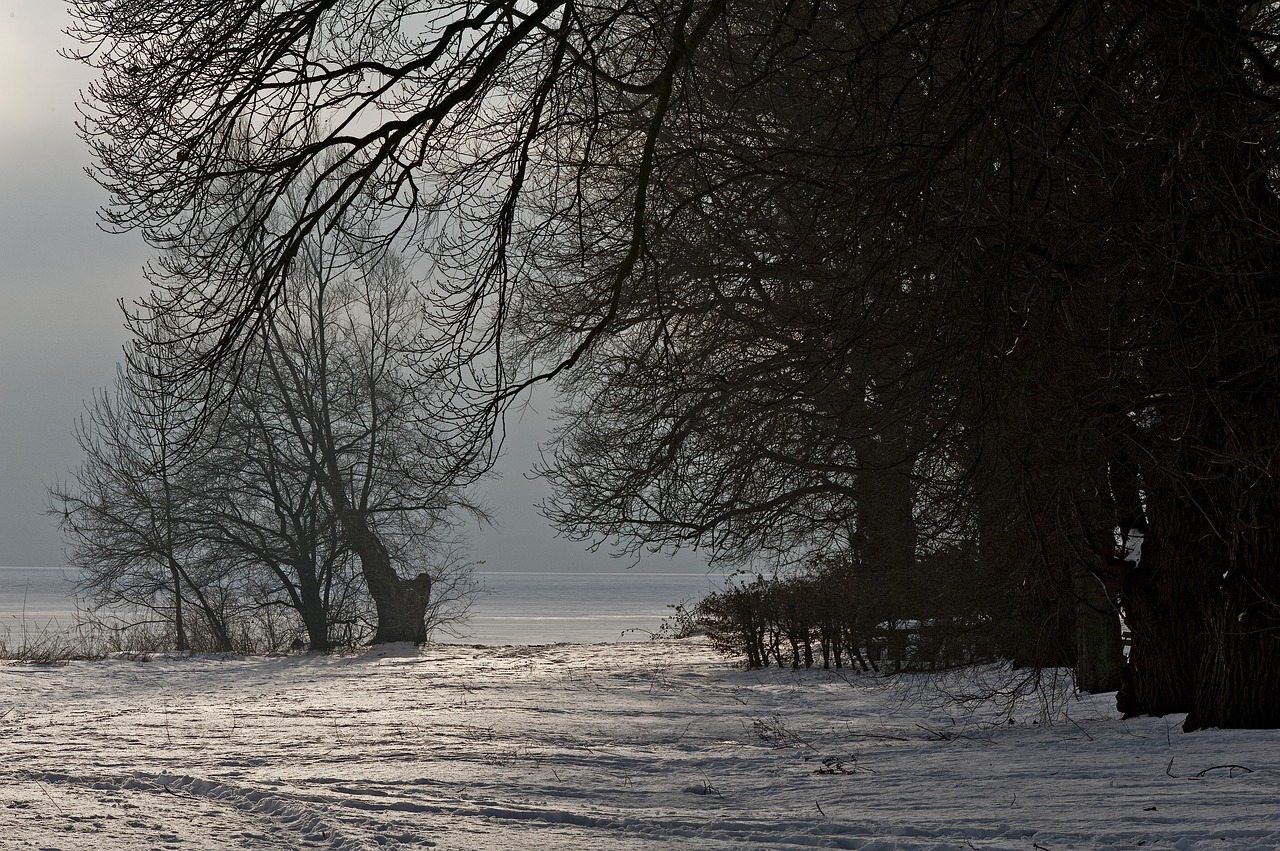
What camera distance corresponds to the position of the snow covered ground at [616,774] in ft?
18.0

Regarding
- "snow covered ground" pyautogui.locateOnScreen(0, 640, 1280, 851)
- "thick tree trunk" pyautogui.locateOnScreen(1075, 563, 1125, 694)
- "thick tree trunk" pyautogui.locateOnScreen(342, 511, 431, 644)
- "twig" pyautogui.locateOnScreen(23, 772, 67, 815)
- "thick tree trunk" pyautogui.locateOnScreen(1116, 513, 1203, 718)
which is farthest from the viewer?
"thick tree trunk" pyautogui.locateOnScreen(342, 511, 431, 644)

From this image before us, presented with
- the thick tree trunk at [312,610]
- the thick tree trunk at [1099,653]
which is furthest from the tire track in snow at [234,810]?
the thick tree trunk at [312,610]

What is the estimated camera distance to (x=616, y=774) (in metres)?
7.48

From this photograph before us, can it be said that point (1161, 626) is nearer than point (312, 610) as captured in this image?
Yes

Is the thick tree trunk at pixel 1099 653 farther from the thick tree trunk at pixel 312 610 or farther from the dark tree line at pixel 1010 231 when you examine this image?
the thick tree trunk at pixel 312 610

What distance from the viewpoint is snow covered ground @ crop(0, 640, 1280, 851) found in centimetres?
548

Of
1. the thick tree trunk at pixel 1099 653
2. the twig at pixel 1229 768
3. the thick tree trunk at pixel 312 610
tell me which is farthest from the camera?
the thick tree trunk at pixel 312 610

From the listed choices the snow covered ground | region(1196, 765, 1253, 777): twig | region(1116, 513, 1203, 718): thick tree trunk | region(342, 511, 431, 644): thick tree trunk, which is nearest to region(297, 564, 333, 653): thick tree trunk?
region(342, 511, 431, 644): thick tree trunk

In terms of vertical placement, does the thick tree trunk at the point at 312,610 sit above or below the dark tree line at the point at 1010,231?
below

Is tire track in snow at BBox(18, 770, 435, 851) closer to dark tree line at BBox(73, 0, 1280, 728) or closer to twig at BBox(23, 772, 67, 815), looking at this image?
twig at BBox(23, 772, 67, 815)

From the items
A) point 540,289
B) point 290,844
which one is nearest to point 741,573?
point 540,289

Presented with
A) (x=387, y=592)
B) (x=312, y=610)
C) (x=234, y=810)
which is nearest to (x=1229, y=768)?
(x=234, y=810)

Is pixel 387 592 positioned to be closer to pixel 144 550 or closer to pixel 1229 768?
pixel 144 550

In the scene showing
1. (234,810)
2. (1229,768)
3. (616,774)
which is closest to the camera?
(234,810)
